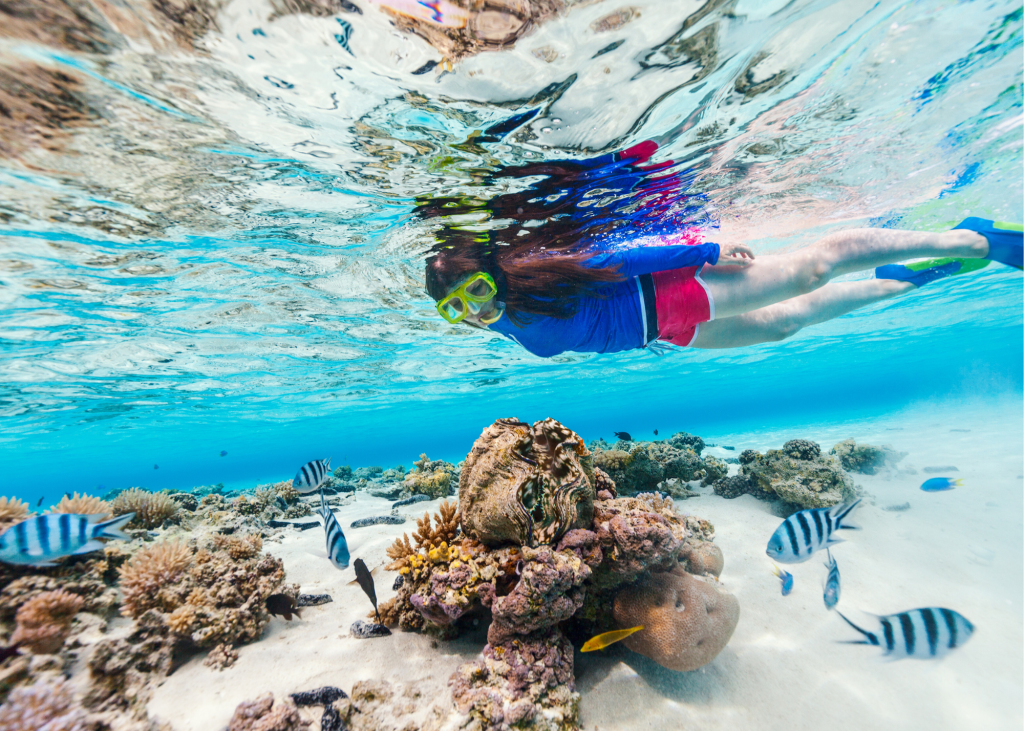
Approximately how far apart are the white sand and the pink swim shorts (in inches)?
A: 149

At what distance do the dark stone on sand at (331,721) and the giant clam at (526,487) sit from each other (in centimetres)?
177

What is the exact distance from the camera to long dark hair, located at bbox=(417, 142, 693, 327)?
18.8 ft

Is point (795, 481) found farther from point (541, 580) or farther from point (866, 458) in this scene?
point (541, 580)

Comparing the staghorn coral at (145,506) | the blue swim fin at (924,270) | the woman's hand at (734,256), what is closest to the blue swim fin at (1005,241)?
the blue swim fin at (924,270)

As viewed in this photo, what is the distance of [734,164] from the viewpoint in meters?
7.68

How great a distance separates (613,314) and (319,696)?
5.70 metres

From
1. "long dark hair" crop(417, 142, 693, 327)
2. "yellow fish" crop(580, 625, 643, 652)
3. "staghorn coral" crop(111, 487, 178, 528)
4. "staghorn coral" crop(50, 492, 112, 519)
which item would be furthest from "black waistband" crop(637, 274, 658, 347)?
"staghorn coral" crop(111, 487, 178, 528)

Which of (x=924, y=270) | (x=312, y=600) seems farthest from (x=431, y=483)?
(x=924, y=270)

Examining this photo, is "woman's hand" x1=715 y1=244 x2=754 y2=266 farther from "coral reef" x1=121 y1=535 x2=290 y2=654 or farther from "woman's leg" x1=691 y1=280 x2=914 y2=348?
"coral reef" x1=121 y1=535 x2=290 y2=654

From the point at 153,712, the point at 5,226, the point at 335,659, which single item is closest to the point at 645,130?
the point at 335,659

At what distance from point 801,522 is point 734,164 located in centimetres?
686

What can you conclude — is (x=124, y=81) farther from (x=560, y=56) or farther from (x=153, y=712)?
(x=153, y=712)

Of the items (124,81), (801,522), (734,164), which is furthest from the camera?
(734,164)

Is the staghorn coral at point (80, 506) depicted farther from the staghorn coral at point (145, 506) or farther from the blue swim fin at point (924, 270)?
the blue swim fin at point (924, 270)
